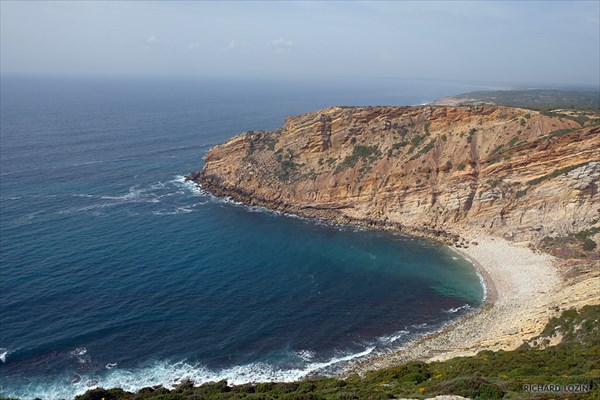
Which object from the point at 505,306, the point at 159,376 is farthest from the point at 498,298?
the point at 159,376

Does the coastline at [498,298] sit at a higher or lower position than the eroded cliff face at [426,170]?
lower

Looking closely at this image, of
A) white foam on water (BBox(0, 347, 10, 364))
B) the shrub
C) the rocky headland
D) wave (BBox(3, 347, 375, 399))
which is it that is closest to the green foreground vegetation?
the rocky headland

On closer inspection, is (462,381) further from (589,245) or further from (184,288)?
(589,245)

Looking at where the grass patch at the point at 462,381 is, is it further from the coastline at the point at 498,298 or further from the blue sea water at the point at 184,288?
the blue sea water at the point at 184,288

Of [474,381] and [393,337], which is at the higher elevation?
[474,381]

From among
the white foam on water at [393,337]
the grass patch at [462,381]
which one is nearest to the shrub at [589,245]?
the grass patch at [462,381]
